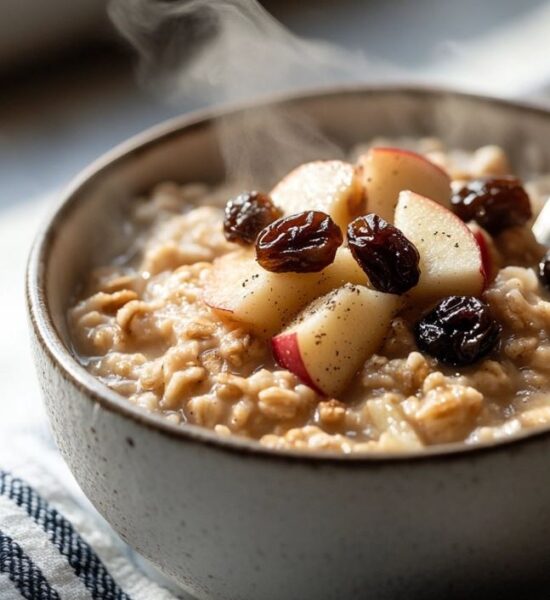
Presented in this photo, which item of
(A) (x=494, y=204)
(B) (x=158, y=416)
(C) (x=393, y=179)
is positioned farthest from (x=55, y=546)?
(A) (x=494, y=204)

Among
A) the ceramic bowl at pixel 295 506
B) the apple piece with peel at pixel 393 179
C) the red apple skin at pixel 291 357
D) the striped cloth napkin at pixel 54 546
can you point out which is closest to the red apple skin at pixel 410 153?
the apple piece with peel at pixel 393 179

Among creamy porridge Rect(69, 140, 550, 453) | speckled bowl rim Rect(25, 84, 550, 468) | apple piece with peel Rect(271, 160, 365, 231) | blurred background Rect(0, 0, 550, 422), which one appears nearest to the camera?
speckled bowl rim Rect(25, 84, 550, 468)

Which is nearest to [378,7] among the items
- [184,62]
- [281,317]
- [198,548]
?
[184,62]

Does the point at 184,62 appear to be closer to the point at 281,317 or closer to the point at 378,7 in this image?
the point at 281,317

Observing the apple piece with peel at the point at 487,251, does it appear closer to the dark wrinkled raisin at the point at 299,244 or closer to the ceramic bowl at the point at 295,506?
the dark wrinkled raisin at the point at 299,244

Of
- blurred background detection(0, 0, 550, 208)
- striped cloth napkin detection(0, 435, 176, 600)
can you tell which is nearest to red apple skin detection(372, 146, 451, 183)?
striped cloth napkin detection(0, 435, 176, 600)

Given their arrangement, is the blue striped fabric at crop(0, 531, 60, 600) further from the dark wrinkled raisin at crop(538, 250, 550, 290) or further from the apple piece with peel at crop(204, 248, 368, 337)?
the dark wrinkled raisin at crop(538, 250, 550, 290)

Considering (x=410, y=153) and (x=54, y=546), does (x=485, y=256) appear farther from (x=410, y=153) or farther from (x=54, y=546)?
(x=54, y=546)
